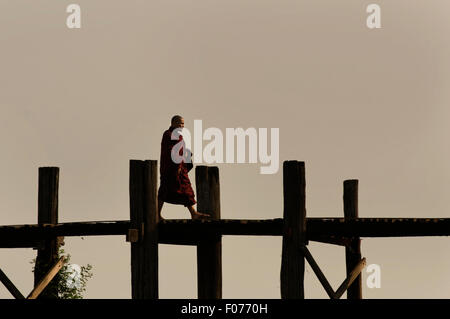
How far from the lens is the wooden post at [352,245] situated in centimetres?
1493

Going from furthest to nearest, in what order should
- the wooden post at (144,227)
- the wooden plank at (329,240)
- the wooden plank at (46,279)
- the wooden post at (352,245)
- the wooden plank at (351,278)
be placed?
the wooden post at (352,245) < the wooden plank at (46,279) < the wooden plank at (329,240) < the wooden plank at (351,278) < the wooden post at (144,227)

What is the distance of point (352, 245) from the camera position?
48.8ft

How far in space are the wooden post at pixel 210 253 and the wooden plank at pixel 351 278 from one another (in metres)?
1.59

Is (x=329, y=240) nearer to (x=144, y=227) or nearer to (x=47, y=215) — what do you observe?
(x=144, y=227)

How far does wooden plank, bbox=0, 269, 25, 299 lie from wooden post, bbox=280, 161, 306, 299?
3.96 meters

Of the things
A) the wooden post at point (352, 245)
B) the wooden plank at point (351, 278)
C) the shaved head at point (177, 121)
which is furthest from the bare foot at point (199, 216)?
the wooden post at point (352, 245)

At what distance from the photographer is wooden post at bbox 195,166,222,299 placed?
42.7ft

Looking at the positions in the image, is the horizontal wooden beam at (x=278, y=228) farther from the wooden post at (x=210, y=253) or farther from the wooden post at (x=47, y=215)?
the wooden post at (x=47, y=215)

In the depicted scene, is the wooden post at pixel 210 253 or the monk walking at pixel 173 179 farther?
the monk walking at pixel 173 179

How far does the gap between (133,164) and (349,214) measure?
412 cm

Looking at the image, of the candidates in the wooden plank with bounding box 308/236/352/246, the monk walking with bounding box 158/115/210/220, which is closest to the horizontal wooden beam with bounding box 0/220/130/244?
the monk walking with bounding box 158/115/210/220

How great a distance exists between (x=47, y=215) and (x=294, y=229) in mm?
4091

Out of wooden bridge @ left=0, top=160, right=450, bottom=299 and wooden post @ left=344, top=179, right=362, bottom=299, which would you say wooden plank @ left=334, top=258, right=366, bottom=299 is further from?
wooden post @ left=344, top=179, right=362, bottom=299
